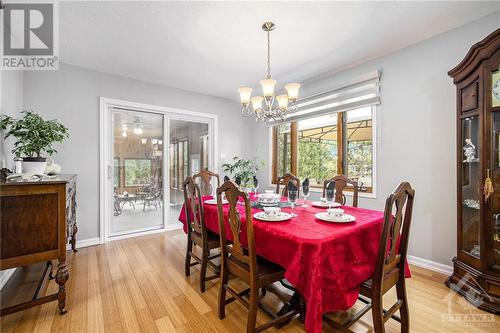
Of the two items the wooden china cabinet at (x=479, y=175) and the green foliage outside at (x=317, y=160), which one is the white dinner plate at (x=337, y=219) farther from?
the green foliage outside at (x=317, y=160)

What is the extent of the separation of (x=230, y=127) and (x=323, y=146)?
2.00m

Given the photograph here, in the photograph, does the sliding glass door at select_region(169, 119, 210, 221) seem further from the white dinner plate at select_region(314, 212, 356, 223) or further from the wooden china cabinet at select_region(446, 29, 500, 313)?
the wooden china cabinet at select_region(446, 29, 500, 313)

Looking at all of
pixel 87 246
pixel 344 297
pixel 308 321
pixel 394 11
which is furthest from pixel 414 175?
pixel 87 246

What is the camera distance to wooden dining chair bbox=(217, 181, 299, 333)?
1.40 metres

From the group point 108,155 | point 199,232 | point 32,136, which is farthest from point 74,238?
point 199,232

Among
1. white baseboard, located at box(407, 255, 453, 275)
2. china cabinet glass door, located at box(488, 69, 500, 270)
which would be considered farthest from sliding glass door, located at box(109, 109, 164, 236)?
china cabinet glass door, located at box(488, 69, 500, 270)

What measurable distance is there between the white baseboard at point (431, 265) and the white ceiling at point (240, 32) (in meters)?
2.46


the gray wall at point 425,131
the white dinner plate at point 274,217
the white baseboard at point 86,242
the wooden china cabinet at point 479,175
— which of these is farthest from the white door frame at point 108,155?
the wooden china cabinet at point 479,175

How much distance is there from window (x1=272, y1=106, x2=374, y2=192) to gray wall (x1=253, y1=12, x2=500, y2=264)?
0.22 meters

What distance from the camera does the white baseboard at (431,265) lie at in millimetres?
2334

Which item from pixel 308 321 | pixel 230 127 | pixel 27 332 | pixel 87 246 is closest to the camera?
pixel 308 321

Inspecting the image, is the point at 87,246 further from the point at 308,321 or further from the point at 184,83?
the point at 308,321

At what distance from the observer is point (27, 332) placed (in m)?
1.55

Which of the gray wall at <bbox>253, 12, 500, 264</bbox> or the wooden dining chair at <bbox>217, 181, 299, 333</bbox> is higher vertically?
the gray wall at <bbox>253, 12, 500, 264</bbox>
